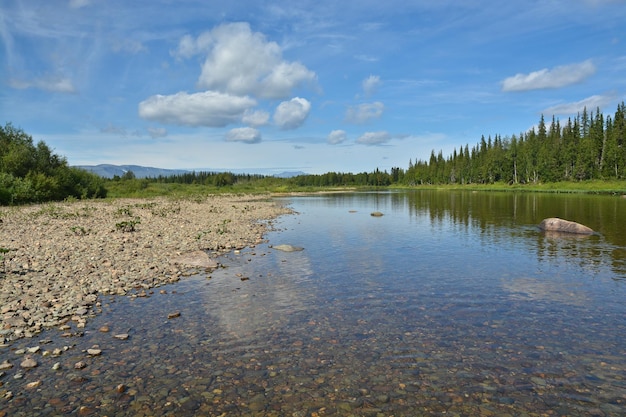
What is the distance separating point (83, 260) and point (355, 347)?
1540 centimetres

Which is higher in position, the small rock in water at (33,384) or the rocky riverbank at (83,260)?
the rocky riverbank at (83,260)

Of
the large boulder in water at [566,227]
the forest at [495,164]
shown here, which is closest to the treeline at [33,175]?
the forest at [495,164]

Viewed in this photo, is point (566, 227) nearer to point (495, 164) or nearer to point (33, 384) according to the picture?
point (33, 384)

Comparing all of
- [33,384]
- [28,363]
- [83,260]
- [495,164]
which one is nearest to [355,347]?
[33,384]

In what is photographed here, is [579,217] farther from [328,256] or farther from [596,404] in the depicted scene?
[596,404]

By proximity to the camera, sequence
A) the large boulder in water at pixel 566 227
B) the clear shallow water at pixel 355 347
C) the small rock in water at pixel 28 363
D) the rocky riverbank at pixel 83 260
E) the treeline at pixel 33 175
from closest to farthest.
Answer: the clear shallow water at pixel 355 347
the small rock in water at pixel 28 363
the rocky riverbank at pixel 83 260
the large boulder in water at pixel 566 227
the treeline at pixel 33 175

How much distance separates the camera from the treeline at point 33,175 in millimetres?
50312

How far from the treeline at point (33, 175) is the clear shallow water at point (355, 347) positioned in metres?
45.5

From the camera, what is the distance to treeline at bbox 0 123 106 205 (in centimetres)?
5031

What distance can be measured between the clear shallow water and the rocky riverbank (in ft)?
4.33

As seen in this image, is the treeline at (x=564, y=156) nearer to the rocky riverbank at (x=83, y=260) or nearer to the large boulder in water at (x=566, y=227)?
the large boulder in water at (x=566, y=227)

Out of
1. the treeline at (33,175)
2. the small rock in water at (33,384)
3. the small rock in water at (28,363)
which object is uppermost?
the treeline at (33,175)

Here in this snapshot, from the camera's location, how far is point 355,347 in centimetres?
1076

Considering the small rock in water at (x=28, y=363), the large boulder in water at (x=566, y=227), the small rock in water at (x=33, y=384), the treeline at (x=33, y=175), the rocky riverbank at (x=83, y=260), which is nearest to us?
the small rock in water at (x=33, y=384)
